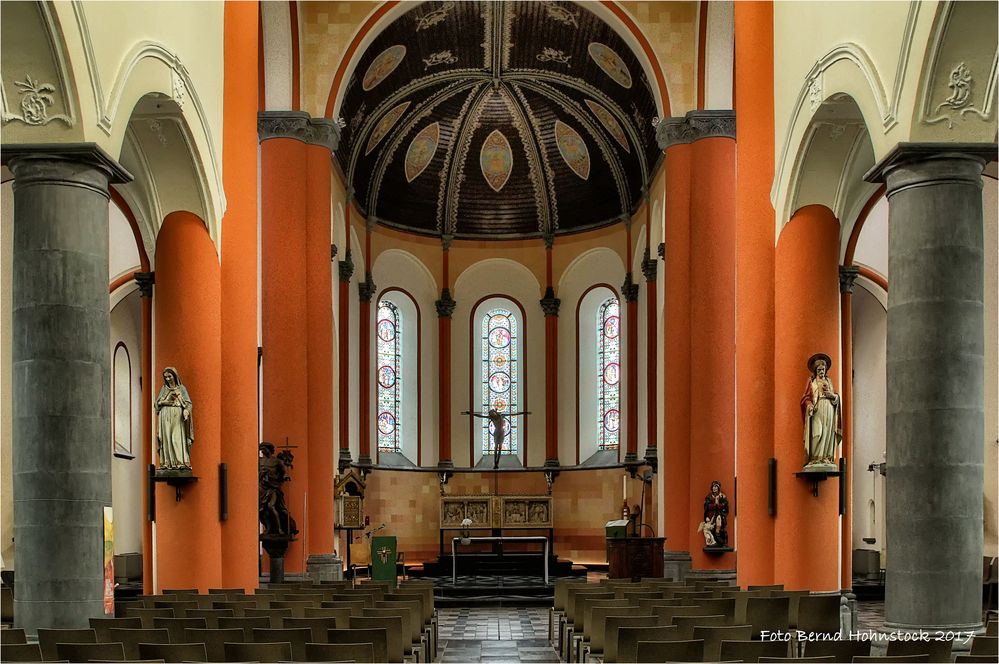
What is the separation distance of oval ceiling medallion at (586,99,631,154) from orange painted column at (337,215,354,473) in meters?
5.91

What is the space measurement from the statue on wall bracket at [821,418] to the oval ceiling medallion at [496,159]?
56.9 feet

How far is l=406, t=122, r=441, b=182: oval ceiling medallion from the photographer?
28438mm

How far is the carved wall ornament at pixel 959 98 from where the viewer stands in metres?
9.48

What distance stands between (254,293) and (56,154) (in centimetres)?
593

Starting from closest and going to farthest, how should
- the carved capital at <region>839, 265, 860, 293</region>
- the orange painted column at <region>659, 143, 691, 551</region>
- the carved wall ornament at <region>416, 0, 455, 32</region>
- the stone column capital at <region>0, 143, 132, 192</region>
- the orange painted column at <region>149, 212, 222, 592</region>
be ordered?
the stone column capital at <region>0, 143, 132, 192</region> → the orange painted column at <region>149, 212, 222, 592</region> → the carved capital at <region>839, 265, 860, 293</region> → the orange painted column at <region>659, 143, 691, 551</region> → the carved wall ornament at <region>416, 0, 455, 32</region>

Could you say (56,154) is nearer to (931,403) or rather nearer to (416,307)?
(931,403)

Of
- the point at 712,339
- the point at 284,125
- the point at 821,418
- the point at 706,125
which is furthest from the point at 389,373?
the point at 821,418

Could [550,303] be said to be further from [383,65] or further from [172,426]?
[172,426]

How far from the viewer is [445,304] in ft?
98.7

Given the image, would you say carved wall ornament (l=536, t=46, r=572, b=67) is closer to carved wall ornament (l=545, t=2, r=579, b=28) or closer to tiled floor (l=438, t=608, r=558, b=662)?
carved wall ornament (l=545, t=2, r=579, b=28)

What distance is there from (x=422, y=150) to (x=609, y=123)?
4756mm

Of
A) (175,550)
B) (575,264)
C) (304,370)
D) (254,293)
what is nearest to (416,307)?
(575,264)

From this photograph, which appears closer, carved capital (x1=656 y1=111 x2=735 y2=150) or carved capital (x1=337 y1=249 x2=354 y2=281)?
carved capital (x1=656 y1=111 x2=735 y2=150)

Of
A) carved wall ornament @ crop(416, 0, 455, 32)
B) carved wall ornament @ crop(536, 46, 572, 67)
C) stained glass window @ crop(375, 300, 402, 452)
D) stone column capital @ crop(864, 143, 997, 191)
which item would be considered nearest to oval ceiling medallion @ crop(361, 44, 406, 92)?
carved wall ornament @ crop(416, 0, 455, 32)
